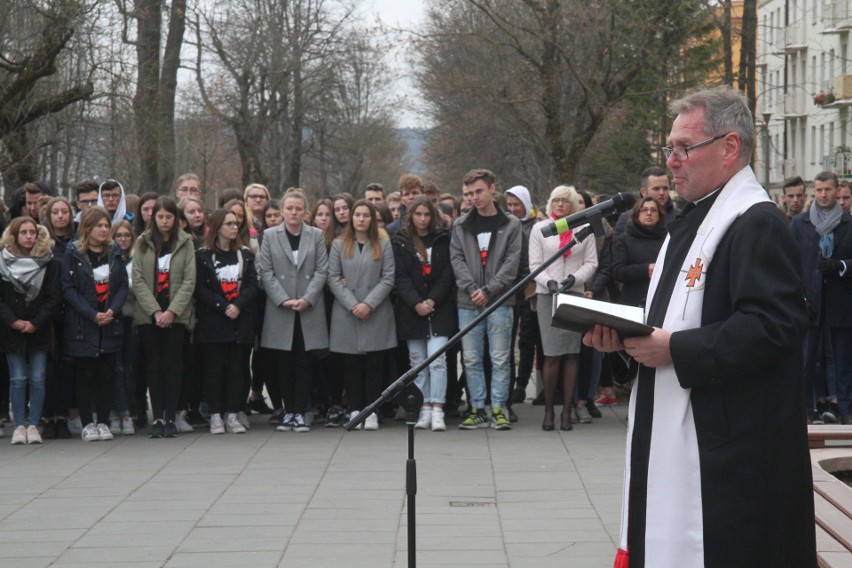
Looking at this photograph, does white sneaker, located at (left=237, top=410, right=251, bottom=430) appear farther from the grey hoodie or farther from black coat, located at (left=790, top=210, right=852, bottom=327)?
black coat, located at (left=790, top=210, right=852, bottom=327)

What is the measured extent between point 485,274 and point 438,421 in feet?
4.54

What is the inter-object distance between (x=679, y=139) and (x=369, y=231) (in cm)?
766

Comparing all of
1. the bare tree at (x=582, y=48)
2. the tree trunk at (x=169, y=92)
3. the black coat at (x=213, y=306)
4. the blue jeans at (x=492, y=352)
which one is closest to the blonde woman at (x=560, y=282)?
the blue jeans at (x=492, y=352)

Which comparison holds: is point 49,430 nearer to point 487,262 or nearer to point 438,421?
point 438,421

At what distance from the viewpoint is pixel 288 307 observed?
11.3m

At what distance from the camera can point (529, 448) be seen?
10.2 m

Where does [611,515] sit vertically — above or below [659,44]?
below

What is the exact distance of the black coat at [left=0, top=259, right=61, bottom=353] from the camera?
10555 millimetres

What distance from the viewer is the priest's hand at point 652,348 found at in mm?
3943

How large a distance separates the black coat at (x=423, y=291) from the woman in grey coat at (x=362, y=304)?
0.43ft

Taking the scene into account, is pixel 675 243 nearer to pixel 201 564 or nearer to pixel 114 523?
pixel 201 564

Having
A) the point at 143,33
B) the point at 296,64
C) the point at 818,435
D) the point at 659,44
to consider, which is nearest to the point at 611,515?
the point at 818,435

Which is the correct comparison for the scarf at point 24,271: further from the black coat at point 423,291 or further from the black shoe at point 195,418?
the black coat at point 423,291

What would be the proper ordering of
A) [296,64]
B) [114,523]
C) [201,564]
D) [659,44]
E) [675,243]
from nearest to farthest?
[675,243], [201,564], [114,523], [659,44], [296,64]
